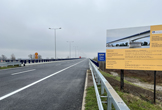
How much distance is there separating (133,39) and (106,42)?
61.6 inches

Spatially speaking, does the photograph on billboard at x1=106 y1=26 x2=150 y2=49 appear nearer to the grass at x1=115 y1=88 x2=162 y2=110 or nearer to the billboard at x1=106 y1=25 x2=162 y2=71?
the billboard at x1=106 y1=25 x2=162 y2=71

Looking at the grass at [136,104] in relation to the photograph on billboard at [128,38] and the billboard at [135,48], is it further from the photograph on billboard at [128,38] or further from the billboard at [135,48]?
the photograph on billboard at [128,38]

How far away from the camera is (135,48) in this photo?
6.33 m

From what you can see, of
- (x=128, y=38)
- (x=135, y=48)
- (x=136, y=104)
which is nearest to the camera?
(x=136, y=104)

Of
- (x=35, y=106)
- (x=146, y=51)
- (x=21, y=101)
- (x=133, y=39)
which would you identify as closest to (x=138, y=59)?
(x=146, y=51)

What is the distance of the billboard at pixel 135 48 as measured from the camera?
19.8 ft

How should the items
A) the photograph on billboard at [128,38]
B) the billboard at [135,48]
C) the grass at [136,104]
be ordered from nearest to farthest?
the grass at [136,104] → the billboard at [135,48] → the photograph on billboard at [128,38]

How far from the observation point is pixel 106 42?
23.5 ft

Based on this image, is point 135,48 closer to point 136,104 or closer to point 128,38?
point 128,38

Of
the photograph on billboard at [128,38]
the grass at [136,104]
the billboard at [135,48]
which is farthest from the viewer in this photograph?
the photograph on billboard at [128,38]

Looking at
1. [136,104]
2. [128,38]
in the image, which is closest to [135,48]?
[128,38]

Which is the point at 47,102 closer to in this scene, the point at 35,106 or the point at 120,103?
the point at 35,106

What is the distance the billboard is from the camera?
6.05 metres

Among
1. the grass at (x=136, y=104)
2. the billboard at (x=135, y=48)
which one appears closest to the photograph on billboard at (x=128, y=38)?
the billboard at (x=135, y=48)
